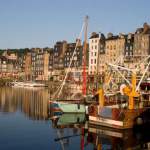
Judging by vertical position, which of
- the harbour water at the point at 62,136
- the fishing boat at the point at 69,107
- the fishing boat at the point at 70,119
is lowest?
the harbour water at the point at 62,136

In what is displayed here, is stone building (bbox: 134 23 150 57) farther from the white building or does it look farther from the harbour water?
the harbour water

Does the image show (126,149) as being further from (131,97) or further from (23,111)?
(23,111)

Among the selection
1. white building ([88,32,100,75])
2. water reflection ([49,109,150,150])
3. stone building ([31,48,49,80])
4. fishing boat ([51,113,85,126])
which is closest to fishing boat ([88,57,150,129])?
water reflection ([49,109,150,150])

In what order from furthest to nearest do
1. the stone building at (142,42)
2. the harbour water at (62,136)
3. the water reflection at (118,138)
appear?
the stone building at (142,42) < the harbour water at (62,136) < the water reflection at (118,138)

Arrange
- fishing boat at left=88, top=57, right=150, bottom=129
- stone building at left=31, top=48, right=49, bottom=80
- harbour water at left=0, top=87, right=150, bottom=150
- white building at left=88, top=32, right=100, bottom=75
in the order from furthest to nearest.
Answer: stone building at left=31, top=48, right=49, bottom=80
white building at left=88, top=32, right=100, bottom=75
fishing boat at left=88, top=57, right=150, bottom=129
harbour water at left=0, top=87, right=150, bottom=150

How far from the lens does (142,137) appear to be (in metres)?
37.2

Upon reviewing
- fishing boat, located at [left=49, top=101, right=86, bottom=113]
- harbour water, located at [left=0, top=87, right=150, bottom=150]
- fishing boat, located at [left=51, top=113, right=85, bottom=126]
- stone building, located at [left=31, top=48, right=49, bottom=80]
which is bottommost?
harbour water, located at [left=0, top=87, right=150, bottom=150]

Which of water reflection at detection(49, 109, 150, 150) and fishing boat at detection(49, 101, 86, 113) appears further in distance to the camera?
fishing boat at detection(49, 101, 86, 113)

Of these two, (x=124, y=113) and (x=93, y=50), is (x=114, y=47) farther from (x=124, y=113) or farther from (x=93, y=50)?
(x=124, y=113)

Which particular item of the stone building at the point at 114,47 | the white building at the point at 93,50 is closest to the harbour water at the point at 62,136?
the stone building at the point at 114,47

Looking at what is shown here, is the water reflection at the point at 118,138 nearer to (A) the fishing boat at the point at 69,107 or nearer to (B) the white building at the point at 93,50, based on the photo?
(A) the fishing boat at the point at 69,107

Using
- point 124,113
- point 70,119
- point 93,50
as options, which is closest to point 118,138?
point 124,113

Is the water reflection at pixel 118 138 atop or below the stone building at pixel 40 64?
below

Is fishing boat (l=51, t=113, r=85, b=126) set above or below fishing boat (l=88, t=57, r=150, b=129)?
below
